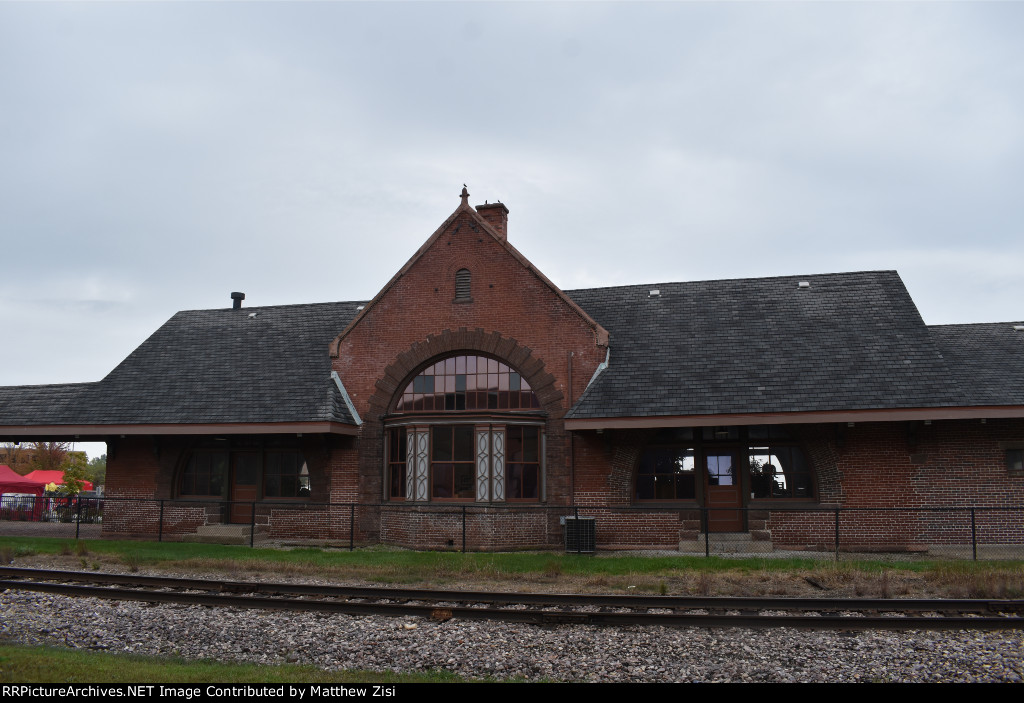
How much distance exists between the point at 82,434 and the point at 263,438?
5.07 meters

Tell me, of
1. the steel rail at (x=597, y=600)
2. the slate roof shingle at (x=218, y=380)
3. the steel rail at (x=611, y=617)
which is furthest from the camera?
the slate roof shingle at (x=218, y=380)

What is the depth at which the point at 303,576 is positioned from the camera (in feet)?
47.7

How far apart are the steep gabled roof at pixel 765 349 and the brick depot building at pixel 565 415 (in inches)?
2.5

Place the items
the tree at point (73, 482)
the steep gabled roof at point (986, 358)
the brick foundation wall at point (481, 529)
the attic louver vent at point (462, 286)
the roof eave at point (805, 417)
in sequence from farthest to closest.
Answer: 1. the tree at point (73, 482)
2. the attic louver vent at point (462, 286)
3. the brick foundation wall at point (481, 529)
4. the steep gabled roof at point (986, 358)
5. the roof eave at point (805, 417)

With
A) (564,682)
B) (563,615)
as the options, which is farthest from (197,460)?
(564,682)

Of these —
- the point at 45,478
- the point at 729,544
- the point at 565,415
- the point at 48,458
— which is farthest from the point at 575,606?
the point at 48,458

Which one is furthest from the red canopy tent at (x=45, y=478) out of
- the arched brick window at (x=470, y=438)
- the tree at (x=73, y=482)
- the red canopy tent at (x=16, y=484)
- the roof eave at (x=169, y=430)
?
the arched brick window at (x=470, y=438)

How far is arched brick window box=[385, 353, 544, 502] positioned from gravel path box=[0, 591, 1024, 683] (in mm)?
9047

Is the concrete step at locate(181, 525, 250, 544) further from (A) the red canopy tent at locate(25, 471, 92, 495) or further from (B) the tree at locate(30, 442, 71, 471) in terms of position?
(B) the tree at locate(30, 442, 71, 471)

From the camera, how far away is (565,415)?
19.8 meters

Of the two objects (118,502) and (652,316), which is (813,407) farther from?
(118,502)

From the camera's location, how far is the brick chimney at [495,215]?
74.7 feet

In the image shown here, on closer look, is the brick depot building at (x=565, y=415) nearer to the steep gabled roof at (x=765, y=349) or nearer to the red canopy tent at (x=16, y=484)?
the steep gabled roof at (x=765, y=349)

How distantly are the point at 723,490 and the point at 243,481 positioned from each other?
12994 millimetres
